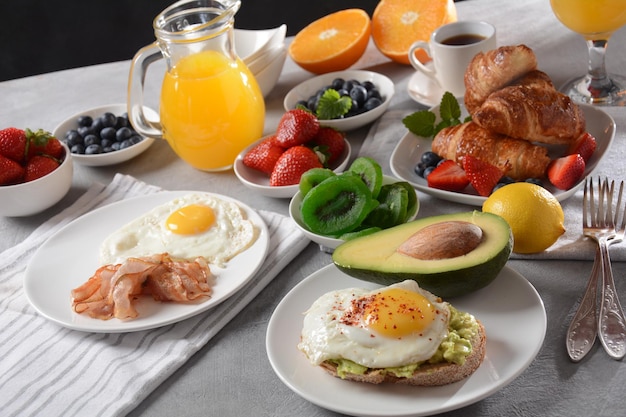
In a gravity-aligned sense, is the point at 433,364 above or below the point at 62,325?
above

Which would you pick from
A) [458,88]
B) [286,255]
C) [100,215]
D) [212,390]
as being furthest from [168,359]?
[458,88]

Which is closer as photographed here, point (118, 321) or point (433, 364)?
point (433, 364)

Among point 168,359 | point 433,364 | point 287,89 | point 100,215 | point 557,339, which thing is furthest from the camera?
point 287,89

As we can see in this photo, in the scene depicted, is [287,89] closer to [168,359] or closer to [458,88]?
[458,88]

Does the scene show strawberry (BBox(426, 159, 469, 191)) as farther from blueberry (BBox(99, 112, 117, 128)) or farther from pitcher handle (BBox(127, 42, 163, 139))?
blueberry (BBox(99, 112, 117, 128))

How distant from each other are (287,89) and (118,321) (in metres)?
1.31

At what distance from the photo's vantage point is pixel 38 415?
4.71ft

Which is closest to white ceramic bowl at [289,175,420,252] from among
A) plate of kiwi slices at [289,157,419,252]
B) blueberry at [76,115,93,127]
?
plate of kiwi slices at [289,157,419,252]

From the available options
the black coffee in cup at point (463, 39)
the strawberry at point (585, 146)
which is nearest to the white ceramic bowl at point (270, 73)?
the black coffee in cup at point (463, 39)

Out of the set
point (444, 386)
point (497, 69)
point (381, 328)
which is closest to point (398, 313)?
point (381, 328)

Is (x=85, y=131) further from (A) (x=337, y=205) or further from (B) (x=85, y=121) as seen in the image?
(A) (x=337, y=205)

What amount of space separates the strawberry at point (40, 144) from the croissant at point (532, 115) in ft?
3.92

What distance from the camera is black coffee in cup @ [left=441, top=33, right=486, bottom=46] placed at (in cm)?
230

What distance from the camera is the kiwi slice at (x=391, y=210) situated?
172 cm
